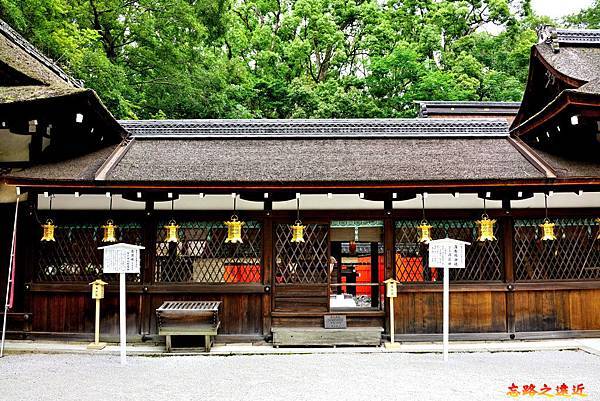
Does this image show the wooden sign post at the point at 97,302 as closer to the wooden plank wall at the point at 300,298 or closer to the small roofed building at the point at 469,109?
the wooden plank wall at the point at 300,298

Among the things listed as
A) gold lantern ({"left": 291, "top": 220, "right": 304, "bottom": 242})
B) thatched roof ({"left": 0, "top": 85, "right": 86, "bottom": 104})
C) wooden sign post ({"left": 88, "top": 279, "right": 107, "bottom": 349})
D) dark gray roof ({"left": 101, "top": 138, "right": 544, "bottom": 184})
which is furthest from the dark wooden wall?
thatched roof ({"left": 0, "top": 85, "right": 86, "bottom": 104})

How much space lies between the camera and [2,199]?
8383 millimetres

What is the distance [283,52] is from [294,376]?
838 inches

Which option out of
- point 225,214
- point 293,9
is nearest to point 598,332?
point 225,214

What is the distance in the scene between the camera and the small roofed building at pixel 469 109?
16.3 m

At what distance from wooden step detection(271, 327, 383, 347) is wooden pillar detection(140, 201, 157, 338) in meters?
2.14

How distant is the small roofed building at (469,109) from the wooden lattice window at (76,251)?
11.4m

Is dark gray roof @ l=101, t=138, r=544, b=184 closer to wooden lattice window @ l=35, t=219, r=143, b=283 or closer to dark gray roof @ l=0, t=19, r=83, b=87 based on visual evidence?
wooden lattice window @ l=35, t=219, r=143, b=283

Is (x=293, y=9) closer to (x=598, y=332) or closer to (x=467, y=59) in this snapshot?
(x=467, y=59)

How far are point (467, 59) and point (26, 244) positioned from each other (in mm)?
21177

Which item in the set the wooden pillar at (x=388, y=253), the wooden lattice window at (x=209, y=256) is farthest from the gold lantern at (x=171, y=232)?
the wooden pillar at (x=388, y=253)

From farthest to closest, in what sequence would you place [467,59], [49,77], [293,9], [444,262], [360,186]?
1. [293,9]
2. [467,59]
3. [49,77]
4. [360,186]
5. [444,262]

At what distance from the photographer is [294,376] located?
633 centimetres

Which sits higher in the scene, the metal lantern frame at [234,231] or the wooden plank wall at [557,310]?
the metal lantern frame at [234,231]
